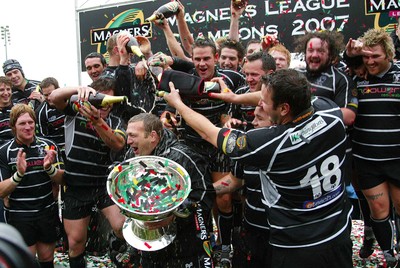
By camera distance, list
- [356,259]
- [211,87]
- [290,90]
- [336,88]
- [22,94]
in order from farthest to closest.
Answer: [22,94] < [356,259] < [336,88] < [211,87] < [290,90]

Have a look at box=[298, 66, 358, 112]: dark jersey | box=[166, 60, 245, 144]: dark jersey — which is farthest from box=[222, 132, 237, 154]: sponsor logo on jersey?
box=[298, 66, 358, 112]: dark jersey

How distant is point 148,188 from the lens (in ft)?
9.62

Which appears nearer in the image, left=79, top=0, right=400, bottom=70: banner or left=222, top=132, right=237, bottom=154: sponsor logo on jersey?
→ left=222, top=132, right=237, bottom=154: sponsor logo on jersey

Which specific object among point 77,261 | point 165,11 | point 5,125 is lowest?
point 77,261

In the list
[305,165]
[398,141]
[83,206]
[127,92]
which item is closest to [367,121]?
[398,141]

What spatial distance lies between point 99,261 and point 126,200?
2592mm

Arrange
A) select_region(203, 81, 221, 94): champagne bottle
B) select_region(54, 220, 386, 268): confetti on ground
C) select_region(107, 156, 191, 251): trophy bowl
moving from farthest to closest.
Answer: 1. select_region(54, 220, 386, 268): confetti on ground
2. select_region(203, 81, 221, 94): champagne bottle
3. select_region(107, 156, 191, 251): trophy bowl

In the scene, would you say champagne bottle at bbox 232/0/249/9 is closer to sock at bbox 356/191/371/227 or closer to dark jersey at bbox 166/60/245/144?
dark jersey at bbox 166/60/245/144

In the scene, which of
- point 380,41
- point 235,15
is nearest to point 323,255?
point 380,41

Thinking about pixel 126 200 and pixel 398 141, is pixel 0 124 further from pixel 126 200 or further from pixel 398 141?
pixel 398 141

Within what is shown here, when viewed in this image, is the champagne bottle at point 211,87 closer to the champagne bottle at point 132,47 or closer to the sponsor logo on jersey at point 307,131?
the champagne bottle at point 132,47

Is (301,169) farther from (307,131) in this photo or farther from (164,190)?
(164,190)

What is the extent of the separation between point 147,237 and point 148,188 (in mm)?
306

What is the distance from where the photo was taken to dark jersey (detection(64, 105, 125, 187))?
4129 millimetres
